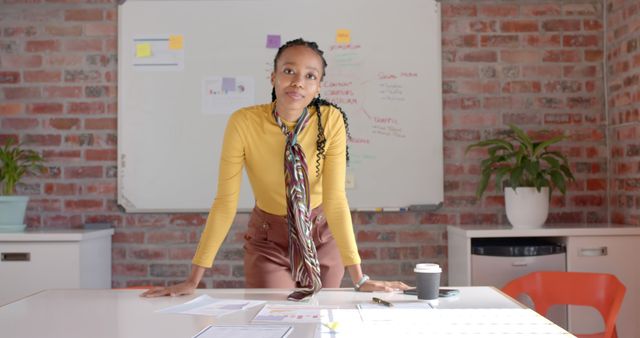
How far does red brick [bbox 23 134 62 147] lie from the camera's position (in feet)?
12.3

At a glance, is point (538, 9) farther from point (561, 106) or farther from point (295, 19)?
point (295, 19)

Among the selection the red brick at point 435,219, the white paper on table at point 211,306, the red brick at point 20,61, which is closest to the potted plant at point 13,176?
the red brick at point 20,61

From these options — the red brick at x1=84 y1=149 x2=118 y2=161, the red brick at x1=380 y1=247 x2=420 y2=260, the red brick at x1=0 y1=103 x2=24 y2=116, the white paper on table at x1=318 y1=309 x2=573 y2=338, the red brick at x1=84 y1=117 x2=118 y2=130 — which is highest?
the red brick at x1=0 y1=103 x2=24 y2=116

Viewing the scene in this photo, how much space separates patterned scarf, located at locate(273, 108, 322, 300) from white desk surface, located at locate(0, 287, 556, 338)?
0.19m

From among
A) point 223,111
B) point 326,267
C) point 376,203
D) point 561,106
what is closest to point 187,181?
point 223,111

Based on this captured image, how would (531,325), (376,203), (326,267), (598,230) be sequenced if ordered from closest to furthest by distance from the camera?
(531,325)
(326,267)
(598,230)
(376,203)

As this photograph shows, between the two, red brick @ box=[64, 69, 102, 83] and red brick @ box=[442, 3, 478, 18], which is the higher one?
red brick @ box=[442, 3, 478, 18]

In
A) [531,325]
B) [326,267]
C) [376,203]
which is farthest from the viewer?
[376,203]

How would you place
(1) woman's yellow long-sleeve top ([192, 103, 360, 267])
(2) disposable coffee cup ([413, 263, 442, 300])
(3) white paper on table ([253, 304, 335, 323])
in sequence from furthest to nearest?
(1) woman's yellow long-sleeve top ([192, 103, 360, 267])
(2) disposable coffee cup ([413, 263, 442, 300])
(3) white paper on table ([253, 304, 335, 323])

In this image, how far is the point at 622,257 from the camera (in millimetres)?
3242

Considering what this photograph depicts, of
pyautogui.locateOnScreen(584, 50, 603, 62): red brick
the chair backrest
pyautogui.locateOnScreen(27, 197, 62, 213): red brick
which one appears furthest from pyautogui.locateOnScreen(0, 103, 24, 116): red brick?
pyautogui.locateOnScreen(584, 50, 603, 62): red brick

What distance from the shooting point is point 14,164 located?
356cm

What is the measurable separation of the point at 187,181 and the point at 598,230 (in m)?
2.14

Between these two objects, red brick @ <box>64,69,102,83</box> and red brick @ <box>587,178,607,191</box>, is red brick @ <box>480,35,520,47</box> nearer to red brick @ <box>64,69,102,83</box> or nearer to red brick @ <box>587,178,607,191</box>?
red brick @ <box>587,178,607,191</box>
